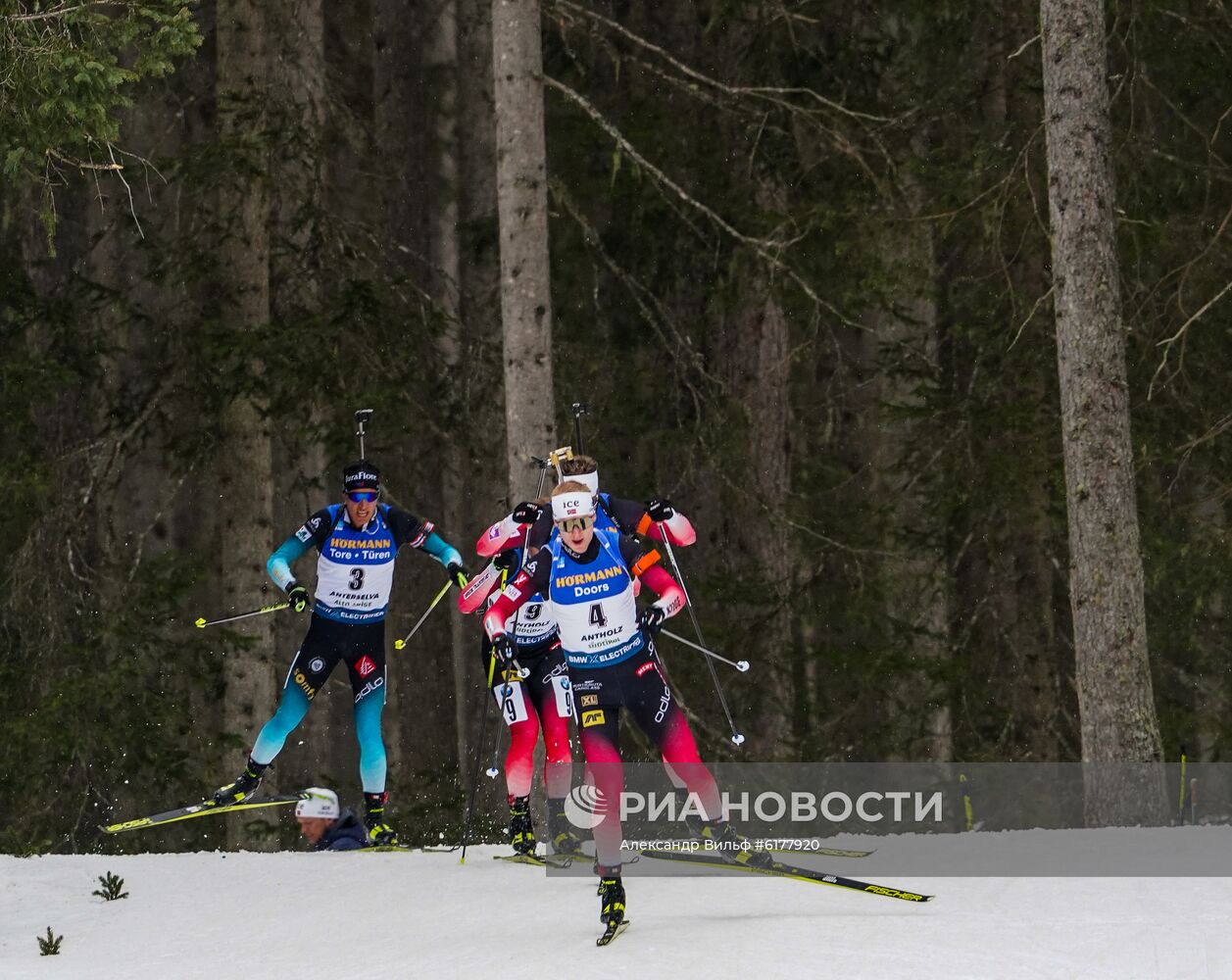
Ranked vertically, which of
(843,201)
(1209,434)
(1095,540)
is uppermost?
(843,201)

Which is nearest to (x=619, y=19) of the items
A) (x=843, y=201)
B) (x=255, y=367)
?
(x=843, y=201)

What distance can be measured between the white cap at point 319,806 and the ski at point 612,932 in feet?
13.7

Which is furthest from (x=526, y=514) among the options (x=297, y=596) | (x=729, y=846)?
(x=729, y=846)

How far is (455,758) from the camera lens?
65.1ft

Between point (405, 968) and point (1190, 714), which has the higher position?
point (1190, 714)

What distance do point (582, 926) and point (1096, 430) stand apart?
4725mm

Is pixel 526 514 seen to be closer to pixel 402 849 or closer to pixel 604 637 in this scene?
pixel 604 637

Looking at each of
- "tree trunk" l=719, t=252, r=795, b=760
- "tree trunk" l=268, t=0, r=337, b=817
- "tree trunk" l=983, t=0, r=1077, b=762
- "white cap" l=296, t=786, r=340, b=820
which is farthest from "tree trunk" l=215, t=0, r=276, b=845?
"tree trunk" l=983, t=0, r=1077, b=762

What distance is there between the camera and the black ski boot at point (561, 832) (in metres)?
9.76

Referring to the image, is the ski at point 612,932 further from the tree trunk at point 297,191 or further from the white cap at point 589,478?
the tree trunk at point 297,191

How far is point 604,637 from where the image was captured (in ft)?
26.8

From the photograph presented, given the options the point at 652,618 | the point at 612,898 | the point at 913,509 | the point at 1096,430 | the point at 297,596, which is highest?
the point at 913,509

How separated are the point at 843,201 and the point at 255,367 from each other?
5.74 meters

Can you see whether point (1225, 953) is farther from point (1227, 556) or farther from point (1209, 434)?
point (1227, 556)
